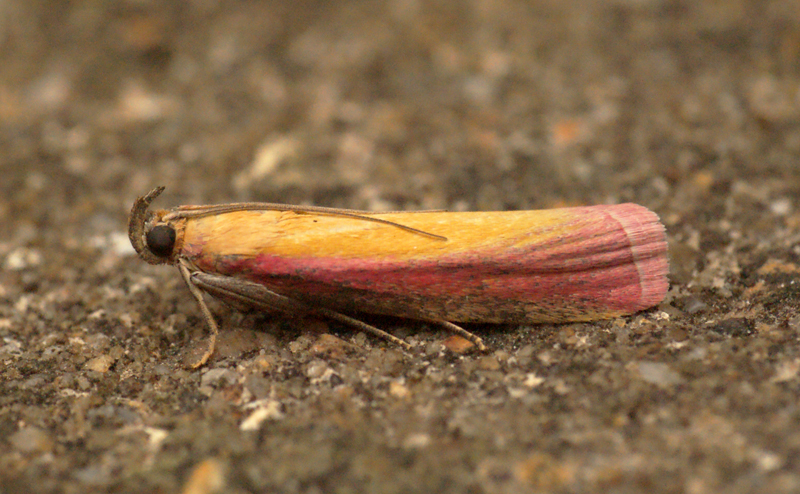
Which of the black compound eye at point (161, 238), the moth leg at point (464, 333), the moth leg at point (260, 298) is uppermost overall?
the black compound eye at point (161, 238)

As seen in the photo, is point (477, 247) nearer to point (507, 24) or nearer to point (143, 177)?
point (143, 177)

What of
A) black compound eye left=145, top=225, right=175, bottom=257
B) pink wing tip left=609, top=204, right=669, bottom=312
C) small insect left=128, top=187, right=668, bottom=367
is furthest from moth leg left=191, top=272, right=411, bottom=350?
pink wing tip left=609, top=204, right=669, bottom=312

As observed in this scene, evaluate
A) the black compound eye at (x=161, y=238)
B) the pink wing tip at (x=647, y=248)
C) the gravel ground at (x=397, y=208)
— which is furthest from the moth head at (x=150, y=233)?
the pink wing tip at (x=647, y=248)

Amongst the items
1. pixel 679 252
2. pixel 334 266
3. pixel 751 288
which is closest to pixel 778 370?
pixel 751 288

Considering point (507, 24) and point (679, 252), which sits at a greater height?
point (507, 24)

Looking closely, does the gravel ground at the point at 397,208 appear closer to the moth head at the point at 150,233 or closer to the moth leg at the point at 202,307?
the moth leg at the point at 202,307

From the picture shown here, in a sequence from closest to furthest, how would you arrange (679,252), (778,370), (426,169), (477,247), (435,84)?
1. (778,370)
2. (477,247)
3. (679,252)
4. (426,169)
5. (435,84)
